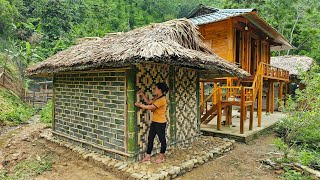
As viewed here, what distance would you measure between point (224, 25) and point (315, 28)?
14.7 metres

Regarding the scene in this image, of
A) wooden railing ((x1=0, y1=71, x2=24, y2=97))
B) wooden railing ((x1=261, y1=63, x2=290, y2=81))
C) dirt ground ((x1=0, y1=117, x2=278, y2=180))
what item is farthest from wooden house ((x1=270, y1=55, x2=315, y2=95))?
wooden railing ((x1=0, y1=71, x2=24, y2=97))

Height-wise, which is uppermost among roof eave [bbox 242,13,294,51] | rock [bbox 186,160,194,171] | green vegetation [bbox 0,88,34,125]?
roof eave [bbox 242,13,294,51]

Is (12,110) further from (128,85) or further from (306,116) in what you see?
(306,116)

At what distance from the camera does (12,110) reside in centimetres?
1078

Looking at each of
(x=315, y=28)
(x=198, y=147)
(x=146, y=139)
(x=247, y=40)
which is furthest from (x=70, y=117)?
(x=315, y=28)

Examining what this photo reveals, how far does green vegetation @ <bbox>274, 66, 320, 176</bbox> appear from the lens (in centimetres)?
549

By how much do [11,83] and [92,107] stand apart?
9.51 metres

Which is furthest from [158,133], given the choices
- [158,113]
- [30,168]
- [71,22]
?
[71,22]

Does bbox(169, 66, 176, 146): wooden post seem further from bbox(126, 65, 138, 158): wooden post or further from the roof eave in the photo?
the roof eave

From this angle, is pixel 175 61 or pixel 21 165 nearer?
pixel 175 61

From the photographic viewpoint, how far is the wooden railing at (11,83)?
39.5 feet

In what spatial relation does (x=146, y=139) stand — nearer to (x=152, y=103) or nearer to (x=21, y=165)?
(x=152, y=103)

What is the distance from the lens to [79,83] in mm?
6324

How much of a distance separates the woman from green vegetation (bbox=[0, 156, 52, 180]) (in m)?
2.18
